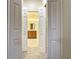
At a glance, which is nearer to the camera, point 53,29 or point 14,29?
point 14,29

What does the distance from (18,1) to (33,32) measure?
15771 millimetres

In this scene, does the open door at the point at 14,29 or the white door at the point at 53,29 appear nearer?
the open door at the point at 14,29

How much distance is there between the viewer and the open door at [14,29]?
2994mm

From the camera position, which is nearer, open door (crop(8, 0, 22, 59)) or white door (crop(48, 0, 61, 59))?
open door (crop(8, 0, 22, 59))

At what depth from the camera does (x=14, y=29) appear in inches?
129

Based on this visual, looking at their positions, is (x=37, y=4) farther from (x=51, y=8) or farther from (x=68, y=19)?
(x=68, y=19)

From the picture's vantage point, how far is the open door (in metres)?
2.99

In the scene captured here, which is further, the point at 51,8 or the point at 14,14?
the point at 51,8

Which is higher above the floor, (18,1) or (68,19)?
(18,1)
